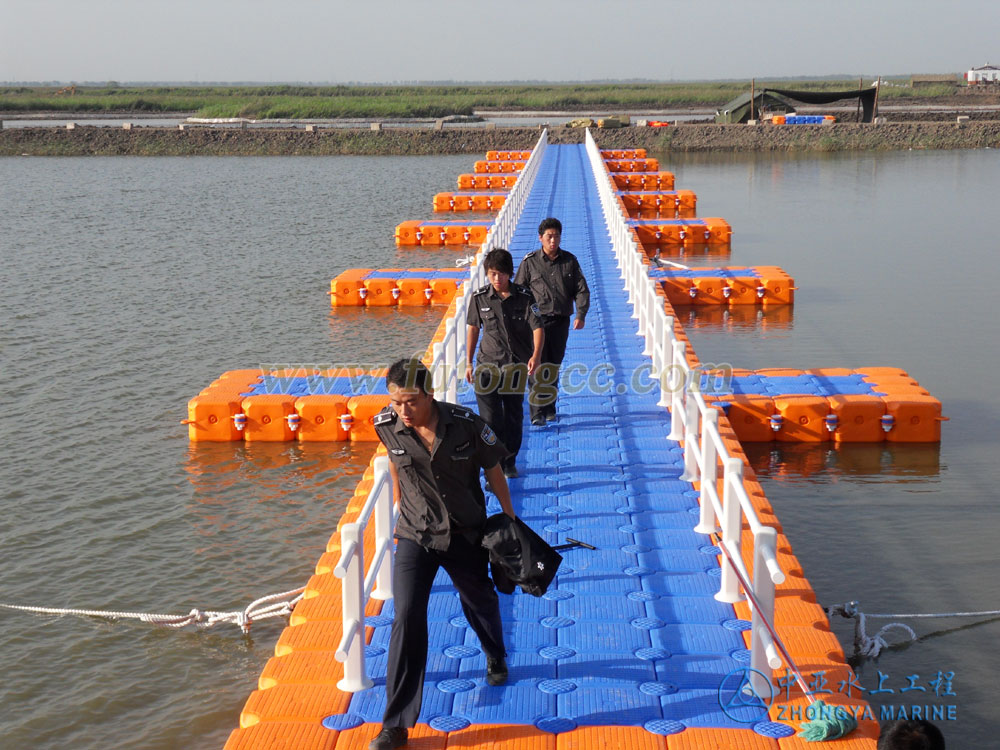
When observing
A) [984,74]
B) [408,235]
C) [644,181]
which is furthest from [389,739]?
[984,74]

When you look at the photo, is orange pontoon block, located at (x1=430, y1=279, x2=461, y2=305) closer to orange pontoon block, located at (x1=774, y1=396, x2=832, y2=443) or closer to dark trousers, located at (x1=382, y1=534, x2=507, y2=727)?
orange pontoon block, located at (x1=774, y1=396, x2=832, y2=443)

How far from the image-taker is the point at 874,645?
8367 mm

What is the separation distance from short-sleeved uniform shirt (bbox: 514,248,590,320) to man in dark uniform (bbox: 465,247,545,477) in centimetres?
107

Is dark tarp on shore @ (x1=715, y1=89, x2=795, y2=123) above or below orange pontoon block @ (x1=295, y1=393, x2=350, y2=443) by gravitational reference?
above

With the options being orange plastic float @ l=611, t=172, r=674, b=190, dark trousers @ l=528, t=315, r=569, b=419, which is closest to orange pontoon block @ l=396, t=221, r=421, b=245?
orange plastic float @ l=611, t=172, r=674, b=190

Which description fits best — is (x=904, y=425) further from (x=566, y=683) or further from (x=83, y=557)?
(x=83, y=557)

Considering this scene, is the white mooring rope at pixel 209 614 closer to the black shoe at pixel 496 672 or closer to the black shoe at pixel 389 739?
the black shoe at pixel 496 672

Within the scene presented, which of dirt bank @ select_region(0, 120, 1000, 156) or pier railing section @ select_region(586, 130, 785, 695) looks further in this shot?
dirt bank @ select_region(0, 120, 1000, 156)

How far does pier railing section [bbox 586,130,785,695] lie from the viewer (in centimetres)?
588

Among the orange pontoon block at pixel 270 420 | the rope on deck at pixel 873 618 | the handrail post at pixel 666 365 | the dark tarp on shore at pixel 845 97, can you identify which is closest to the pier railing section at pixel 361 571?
the handrail post at pixel 666 365

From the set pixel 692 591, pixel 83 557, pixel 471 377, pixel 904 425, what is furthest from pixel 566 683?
pixel 904 425

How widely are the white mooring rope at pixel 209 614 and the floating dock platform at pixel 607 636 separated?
102 cm

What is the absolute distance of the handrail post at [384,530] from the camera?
6645mm

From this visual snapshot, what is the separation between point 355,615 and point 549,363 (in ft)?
15.4
